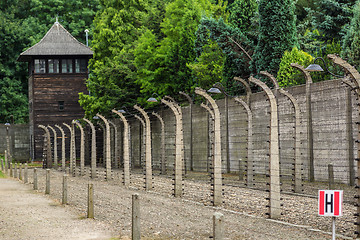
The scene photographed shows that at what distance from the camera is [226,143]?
30.3m

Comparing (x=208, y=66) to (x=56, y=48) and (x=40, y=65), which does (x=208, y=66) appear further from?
(x=40, y=65)

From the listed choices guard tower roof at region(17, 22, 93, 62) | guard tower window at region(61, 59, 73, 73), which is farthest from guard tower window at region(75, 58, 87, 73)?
guard tower roof at region(17, 22, 93, 62)

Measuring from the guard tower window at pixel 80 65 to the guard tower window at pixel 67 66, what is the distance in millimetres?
544

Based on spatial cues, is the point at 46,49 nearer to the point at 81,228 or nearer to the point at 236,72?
the point at 236,72

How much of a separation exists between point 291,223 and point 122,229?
3469mm

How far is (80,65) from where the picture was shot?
60969 mm

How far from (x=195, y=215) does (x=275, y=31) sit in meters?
18.7

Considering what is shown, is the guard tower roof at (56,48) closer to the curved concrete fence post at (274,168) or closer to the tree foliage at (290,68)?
the tree foliage at (290,68)

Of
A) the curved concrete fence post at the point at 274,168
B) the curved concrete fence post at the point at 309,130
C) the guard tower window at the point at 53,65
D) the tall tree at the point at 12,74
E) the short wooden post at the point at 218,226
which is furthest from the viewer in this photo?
the tall tree at the point at 12,74

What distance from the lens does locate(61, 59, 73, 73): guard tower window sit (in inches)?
2381

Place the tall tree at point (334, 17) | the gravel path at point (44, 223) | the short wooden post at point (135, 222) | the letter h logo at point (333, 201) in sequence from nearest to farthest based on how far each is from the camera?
the letter h logo at point (333, 201)
the short wooden post at point (135, 222)
the gravel path at point (44, 223)
the tall tree at point (334, 17)

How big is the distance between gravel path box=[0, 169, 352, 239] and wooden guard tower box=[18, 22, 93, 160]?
37616mm

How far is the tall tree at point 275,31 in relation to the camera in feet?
105

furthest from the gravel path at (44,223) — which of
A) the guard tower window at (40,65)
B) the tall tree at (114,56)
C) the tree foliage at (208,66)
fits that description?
the guard tower window at (40,65)
